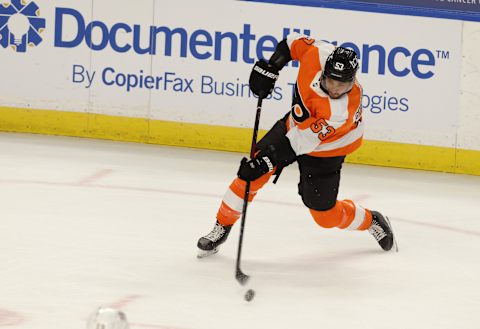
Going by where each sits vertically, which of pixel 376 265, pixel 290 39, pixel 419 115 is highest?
pixel 290 39

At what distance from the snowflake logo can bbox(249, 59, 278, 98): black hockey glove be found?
135 inches

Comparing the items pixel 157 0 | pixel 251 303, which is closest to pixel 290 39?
pixel 251 303

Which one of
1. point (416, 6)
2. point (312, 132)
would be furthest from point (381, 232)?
point (416, 6)

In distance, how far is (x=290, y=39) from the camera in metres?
4.61

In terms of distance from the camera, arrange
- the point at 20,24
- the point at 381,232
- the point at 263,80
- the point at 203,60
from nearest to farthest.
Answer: the point at 263,80, the point at 381,232, the point at 203,60, the point at 20,24

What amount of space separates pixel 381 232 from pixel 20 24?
12.0 feet

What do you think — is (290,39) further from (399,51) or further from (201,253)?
(399,51)

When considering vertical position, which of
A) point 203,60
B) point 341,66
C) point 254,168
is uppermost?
point 341,66

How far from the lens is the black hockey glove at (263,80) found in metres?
4.44

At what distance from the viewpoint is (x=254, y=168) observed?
14.0 ft

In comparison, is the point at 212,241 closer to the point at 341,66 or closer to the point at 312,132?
the point at 312,132

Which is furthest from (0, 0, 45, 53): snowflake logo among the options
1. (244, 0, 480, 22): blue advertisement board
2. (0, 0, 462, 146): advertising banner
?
(244, 0, 480, 22): blue advertisement board

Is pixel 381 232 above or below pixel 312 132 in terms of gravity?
below

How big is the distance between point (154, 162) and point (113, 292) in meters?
2.93
